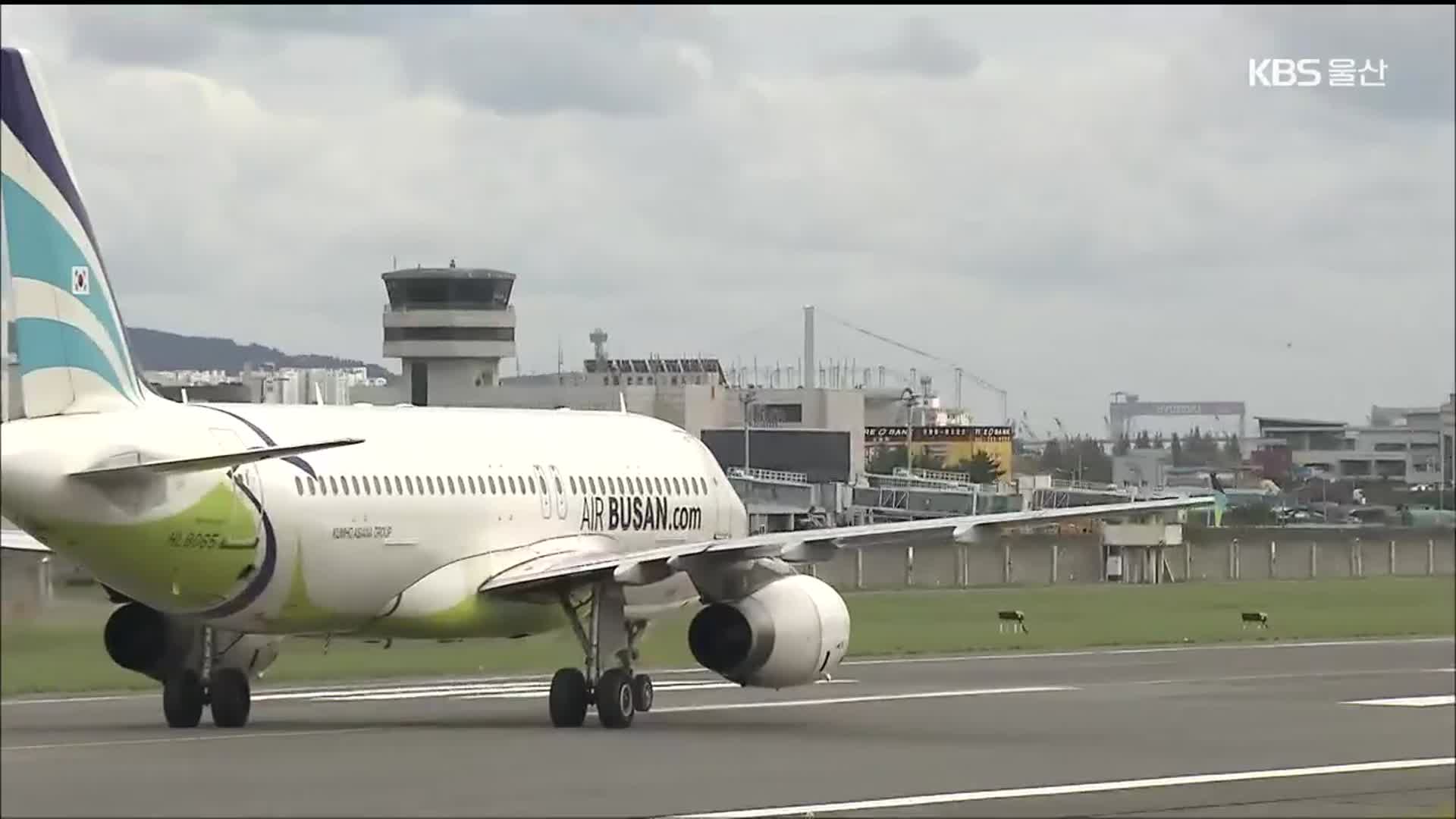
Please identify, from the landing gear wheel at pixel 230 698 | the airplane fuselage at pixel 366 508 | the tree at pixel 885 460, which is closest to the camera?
the airplane fuselage at pixel 366 508

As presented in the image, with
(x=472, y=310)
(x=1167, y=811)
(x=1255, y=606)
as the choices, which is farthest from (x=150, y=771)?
(x=1255, y=606)

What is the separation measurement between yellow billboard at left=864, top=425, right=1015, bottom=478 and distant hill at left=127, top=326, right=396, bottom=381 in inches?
248

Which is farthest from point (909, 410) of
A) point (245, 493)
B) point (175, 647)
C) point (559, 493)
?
point (175, 647)

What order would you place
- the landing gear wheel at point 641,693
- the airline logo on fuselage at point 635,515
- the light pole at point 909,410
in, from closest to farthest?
the light pole at point 909,410 → the landing gear wheel at point 641,693 → the airline logo on fuselage at point 635,515

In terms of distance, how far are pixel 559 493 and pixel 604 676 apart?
2.75m

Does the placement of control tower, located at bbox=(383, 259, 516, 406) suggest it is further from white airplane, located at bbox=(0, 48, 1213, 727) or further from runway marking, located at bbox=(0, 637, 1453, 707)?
runway marking, located at bbox=(0, 637, 1453, 707)

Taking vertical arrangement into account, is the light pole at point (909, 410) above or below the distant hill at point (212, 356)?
below

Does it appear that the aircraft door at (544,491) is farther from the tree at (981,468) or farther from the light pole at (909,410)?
the light pole at (909,410)

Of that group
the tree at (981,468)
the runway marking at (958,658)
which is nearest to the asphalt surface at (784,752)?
the runway marking at (958,658)

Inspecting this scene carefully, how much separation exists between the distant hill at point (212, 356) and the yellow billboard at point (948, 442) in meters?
6.30

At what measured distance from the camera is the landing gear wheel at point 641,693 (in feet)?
106

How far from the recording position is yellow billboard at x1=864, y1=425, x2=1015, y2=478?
26297mm

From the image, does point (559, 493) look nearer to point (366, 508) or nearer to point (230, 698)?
point (366, 508)

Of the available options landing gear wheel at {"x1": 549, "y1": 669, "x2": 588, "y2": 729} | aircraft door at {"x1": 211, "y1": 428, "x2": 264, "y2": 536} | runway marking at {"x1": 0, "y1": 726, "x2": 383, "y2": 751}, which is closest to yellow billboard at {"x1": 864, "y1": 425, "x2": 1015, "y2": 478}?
landing gear wheel at {"x1": 549, "y1": 669, "x2": 588, "y2": 729}
